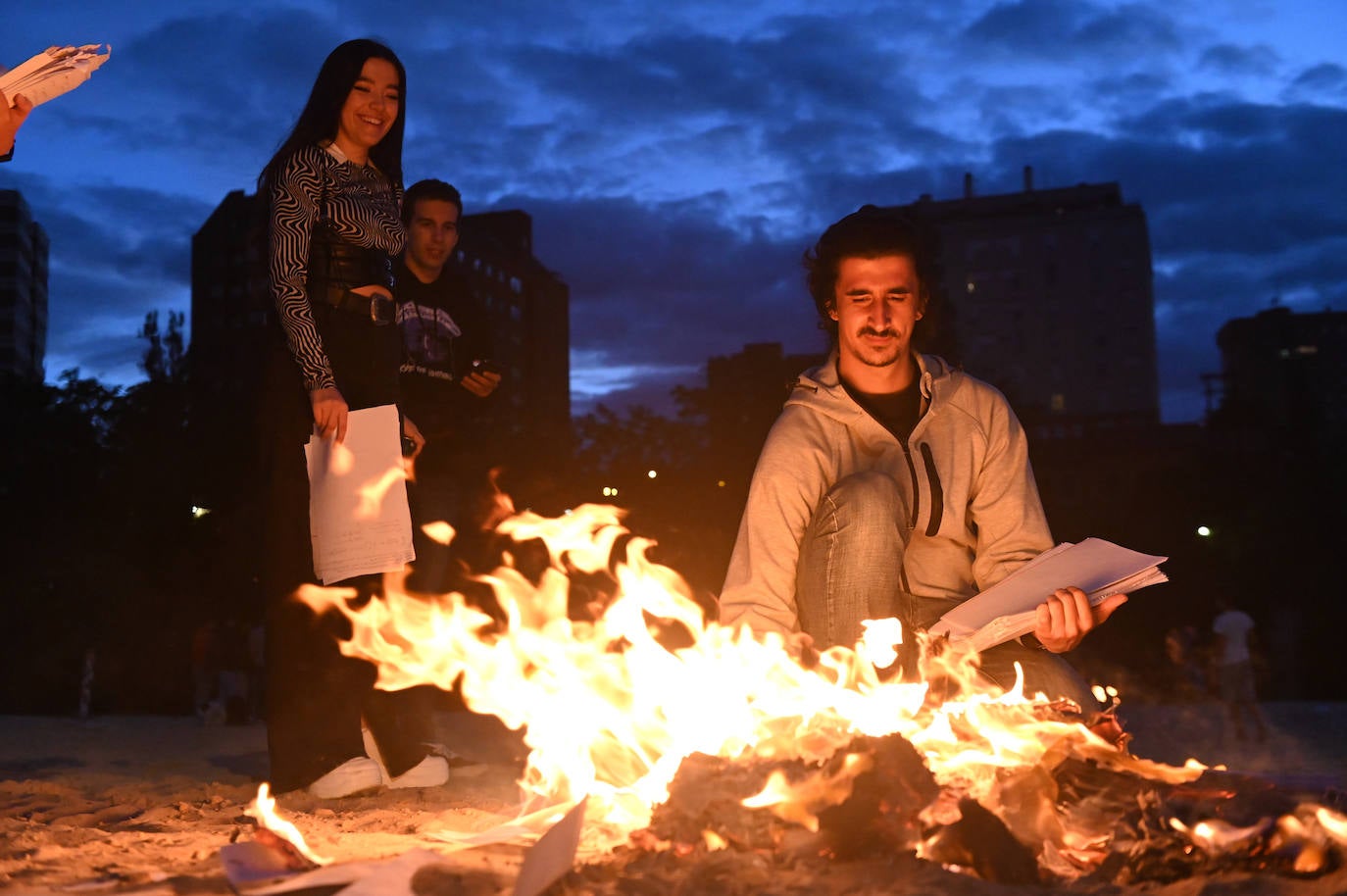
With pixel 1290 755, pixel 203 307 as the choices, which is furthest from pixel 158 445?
pixel 203 307

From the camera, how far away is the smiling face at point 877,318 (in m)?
4.02

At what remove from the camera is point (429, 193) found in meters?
5.07

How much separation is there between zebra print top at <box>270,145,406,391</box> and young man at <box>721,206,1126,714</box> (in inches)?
60.1

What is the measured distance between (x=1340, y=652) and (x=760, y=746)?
3597 cm

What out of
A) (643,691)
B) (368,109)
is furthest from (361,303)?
(643,691)

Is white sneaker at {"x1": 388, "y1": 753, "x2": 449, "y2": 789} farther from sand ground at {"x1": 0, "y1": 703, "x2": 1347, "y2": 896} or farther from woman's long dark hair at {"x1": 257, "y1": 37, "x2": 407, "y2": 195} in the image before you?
woman's long dark hair at {"x1": 257, "y1": 37, "x2": 407, "y2": 195}

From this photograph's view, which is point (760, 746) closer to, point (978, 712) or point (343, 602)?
point (978, 712)

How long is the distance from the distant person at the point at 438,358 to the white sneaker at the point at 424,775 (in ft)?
2.21

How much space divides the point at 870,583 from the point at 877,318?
960mm

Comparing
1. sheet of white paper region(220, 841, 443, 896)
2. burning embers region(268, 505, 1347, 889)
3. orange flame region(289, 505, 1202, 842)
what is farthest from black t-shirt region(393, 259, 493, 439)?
sheet of white paper region(220, 841, 443, 896)

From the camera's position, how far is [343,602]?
392cm

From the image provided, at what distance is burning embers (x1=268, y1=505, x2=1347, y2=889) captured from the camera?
2607 mm

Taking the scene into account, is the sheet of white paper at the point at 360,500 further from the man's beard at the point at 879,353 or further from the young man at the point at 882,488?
the man's beard at the point at 879,353

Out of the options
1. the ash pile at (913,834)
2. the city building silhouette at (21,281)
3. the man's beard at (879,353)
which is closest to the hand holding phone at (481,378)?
the man's beard at (879,353)
